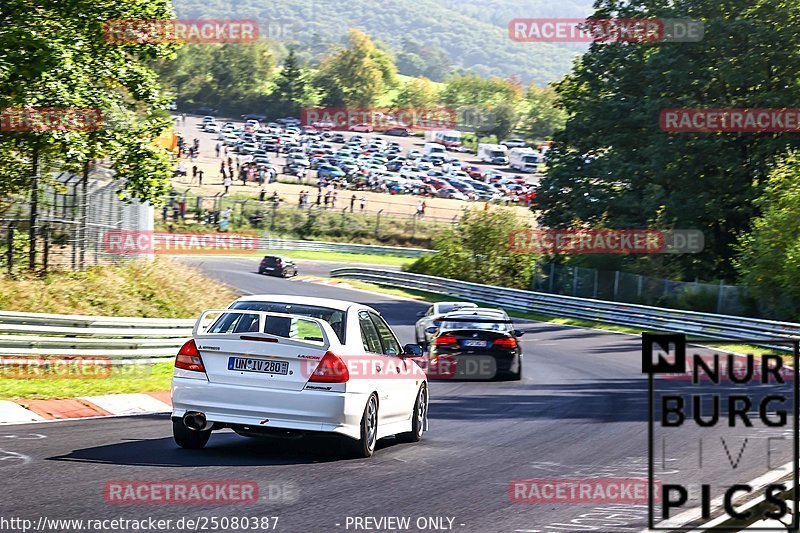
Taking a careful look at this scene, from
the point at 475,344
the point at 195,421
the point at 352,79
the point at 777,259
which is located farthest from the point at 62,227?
the point at 352,79

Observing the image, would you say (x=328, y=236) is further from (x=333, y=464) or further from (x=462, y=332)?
(x=333, y=464)

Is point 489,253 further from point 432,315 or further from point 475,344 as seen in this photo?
point 475,344

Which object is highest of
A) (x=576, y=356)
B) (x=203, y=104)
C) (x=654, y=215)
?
(x=203, y=104)

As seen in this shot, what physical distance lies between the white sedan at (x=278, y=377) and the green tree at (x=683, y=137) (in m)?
34.7

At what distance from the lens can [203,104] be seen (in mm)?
144625

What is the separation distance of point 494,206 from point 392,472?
4456 centimetres

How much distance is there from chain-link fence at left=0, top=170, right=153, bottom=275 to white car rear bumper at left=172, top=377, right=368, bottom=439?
44.1 feet

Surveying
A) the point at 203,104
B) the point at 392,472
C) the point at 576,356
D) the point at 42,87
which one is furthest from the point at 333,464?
the point at 203,104

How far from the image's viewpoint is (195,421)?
10727mm

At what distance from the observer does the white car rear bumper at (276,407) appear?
34.3ft

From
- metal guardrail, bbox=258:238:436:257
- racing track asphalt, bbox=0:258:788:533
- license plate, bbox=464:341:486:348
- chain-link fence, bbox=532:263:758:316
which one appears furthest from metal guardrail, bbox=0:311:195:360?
metal guardrail, bbox=258:238:436:257

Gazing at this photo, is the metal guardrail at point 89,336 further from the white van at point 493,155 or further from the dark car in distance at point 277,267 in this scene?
the white van at point 493,155

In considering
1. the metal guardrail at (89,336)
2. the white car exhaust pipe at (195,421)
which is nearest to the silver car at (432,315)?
the metal guardrail at (89,336)

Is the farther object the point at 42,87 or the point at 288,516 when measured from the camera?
the point at 42,87
